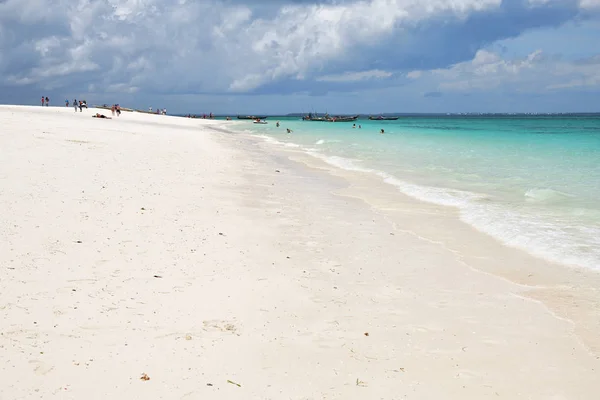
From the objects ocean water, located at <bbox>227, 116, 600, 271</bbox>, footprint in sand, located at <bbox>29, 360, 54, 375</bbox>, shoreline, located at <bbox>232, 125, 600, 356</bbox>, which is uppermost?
footprint in sand, located at <bbox>29, 360, 54, 375</bbox>

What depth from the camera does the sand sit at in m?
4.60

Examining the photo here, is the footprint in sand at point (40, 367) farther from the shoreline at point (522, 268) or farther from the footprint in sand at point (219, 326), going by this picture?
the shoreline at point (522, 268)

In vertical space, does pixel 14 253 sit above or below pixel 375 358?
above

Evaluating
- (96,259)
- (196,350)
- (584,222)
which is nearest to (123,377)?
(196,350)

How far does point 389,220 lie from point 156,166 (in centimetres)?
815

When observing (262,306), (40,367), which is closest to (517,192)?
(262,306)

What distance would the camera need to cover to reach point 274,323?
581 cm

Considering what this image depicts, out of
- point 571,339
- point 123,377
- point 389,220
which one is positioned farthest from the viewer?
point 389,220

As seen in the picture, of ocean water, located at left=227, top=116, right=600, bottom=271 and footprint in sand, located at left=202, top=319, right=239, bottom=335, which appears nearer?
footprint in sand, located at left=202, top=319, right=239, bottom=335

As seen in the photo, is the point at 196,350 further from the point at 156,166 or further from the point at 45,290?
the point at 156,166

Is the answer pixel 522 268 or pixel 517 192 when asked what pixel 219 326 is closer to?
pixel 522 268

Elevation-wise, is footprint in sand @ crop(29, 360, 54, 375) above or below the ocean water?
above

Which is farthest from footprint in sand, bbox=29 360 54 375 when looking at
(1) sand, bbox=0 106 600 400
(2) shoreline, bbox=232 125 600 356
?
(2) shoreline, bbox=232 125 600 356

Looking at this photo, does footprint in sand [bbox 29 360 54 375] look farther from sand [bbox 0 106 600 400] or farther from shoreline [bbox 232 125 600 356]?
shoreline [bbox 232 125 600 356]
